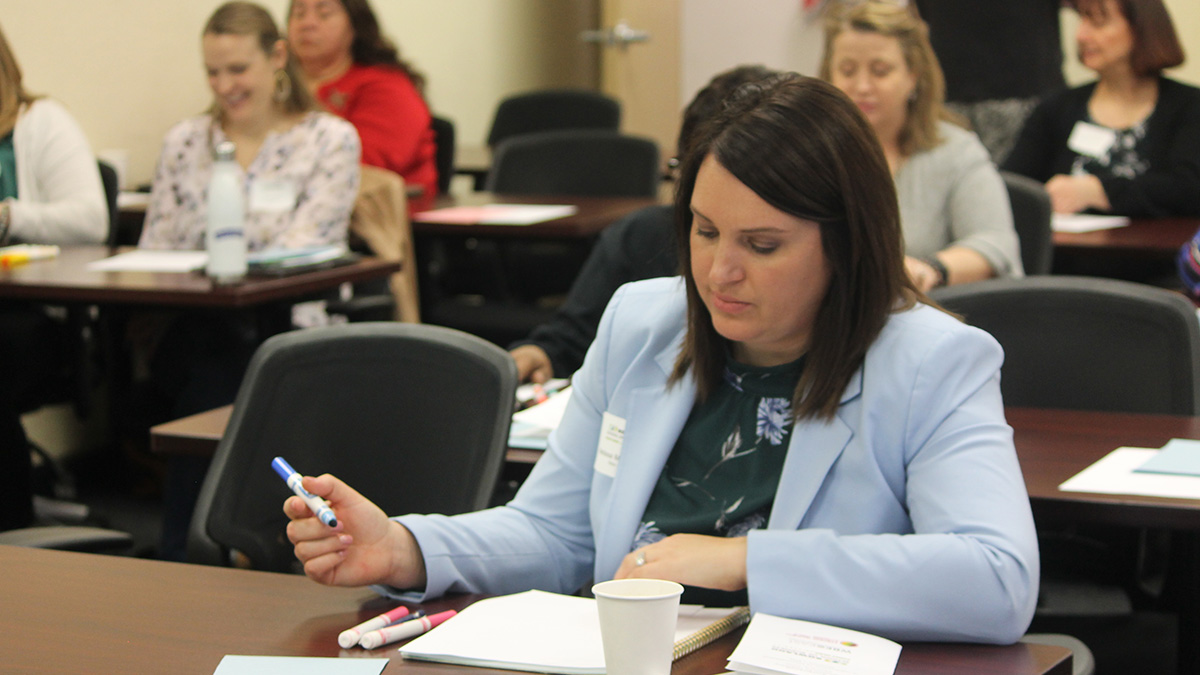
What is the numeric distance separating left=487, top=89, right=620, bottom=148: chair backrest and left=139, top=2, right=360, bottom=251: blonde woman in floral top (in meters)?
1.95

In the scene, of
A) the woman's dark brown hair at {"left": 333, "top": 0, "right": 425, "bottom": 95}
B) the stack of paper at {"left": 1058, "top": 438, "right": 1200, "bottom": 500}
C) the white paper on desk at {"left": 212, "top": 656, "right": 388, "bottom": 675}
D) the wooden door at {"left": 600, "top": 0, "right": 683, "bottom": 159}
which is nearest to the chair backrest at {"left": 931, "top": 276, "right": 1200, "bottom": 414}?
the stack of paper at {"left": 1058, "top": 438, "right": 1200, "bottom": 500}

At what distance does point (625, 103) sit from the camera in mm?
7070

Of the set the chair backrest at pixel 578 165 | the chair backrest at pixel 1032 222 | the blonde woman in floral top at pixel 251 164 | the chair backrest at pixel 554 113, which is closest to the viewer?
the chair backrest at pixel 1032 222

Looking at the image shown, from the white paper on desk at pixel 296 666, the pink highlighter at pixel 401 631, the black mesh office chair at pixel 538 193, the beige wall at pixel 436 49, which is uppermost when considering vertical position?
the beige wall at pixel 436 49

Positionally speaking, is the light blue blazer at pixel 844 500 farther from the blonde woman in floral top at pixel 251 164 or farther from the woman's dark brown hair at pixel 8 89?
the woman's dark brown hair at pixel 8 89

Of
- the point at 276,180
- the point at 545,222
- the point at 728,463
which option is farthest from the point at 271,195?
the point at 728,463

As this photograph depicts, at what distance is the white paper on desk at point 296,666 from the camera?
1.16 metres

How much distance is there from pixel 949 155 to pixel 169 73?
3160 millimetres

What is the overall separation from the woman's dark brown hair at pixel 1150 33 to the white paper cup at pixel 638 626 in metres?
3.67

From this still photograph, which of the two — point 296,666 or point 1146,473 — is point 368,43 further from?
point 296,666

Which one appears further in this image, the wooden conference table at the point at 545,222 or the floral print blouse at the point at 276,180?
the wooden conference table at the point at 545,222

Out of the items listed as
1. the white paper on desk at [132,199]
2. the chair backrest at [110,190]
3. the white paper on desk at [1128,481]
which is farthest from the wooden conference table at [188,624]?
the white paper on desk at [132,199]

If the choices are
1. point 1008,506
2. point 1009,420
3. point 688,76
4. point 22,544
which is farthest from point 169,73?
point 1008,506

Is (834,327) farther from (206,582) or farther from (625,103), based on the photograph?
(625,103)
